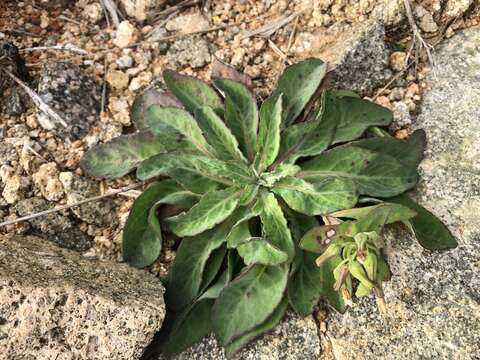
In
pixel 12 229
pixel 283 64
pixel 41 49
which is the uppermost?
pixel 283 64

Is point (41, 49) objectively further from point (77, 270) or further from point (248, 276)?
point (248, 276)

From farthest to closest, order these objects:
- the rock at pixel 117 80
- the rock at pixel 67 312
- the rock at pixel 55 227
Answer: the rock at pixel 117 80, the rock at pixel 55 227, the rock at pixel 67 312

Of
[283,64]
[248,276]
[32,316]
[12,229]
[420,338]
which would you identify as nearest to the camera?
[32,316]

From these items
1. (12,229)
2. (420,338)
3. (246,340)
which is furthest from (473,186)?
(12,229)

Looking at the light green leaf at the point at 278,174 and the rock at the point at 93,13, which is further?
the rock at the point at 93,13

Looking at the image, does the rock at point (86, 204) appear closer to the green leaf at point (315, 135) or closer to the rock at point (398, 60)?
the green leaf at point (315, 135)

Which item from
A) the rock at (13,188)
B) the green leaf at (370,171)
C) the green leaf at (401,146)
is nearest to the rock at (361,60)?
the green leaf at (401,146)

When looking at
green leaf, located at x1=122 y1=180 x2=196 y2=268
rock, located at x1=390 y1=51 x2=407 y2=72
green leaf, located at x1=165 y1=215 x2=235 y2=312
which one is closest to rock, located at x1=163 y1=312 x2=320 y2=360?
green leaf, located at x1=165 y1=215 x2=235 y2=312

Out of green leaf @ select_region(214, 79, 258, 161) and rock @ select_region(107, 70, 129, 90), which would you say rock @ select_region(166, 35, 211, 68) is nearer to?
rock @ select_region(107, 70, 129, 90)
